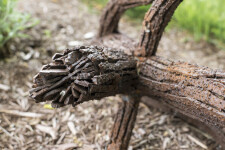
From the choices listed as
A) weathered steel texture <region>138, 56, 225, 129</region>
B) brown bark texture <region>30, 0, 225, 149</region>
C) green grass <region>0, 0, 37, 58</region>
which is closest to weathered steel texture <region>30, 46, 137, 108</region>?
brown bark texture <region>30, 0, 225, 149</region>

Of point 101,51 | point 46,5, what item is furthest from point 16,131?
point 46,5

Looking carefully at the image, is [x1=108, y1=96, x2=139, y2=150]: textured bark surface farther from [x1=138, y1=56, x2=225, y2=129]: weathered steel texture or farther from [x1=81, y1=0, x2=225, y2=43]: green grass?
[x1=81, y1=0, x2=225, y2=43]: green grass

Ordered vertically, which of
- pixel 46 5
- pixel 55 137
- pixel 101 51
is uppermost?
pixel 46 5

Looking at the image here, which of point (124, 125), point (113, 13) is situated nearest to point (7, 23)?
point (113, 13)

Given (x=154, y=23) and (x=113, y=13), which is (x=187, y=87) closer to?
(x=154, y=23)

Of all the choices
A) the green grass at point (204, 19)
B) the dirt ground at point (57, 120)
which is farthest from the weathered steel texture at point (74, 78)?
the green grass at point (204, 19)

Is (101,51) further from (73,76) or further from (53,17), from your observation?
(53,17)

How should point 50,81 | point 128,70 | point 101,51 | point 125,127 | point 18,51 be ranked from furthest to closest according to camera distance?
point 18,51 < point 125,127 < point 128,70 < point 101,51 < point 50,81
